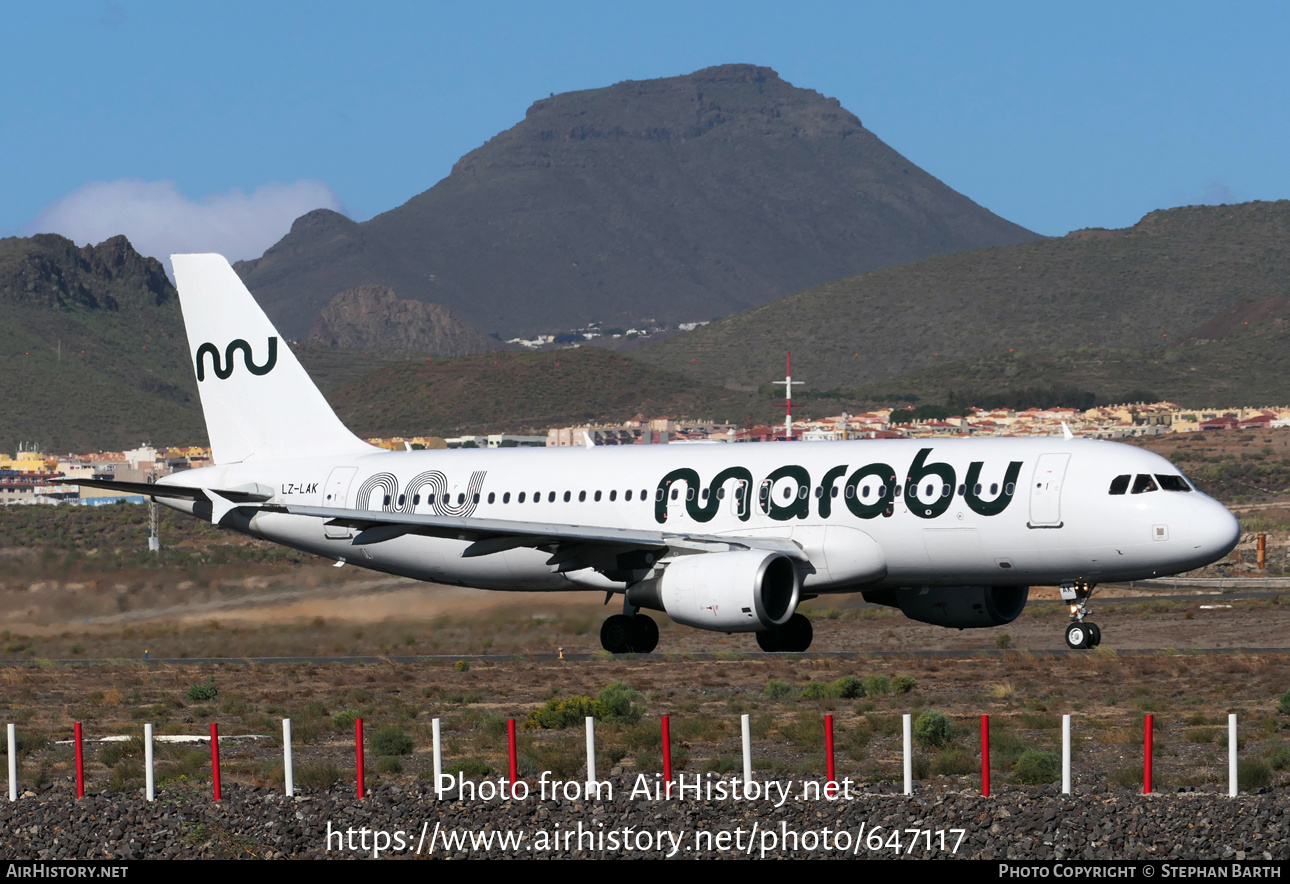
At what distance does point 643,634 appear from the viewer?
37.1m

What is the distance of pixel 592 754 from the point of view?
17.9 meters

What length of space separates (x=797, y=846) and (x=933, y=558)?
1763 cm

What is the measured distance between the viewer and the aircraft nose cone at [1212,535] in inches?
1235

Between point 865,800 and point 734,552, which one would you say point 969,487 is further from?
point 865,800

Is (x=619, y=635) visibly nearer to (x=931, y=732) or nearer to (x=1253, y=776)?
(x=931, y=732)

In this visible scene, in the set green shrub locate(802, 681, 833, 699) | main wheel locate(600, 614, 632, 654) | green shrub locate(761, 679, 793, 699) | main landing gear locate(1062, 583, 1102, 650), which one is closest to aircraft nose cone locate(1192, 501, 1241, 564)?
main landing gear locate(1062, 583, 1102, 650)

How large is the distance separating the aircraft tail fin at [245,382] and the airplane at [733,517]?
0.26 feet

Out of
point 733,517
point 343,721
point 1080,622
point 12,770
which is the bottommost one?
point 343,721

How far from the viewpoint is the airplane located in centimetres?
3228

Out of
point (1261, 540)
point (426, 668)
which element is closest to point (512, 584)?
point (426, 668)

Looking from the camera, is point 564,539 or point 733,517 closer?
point 564,539

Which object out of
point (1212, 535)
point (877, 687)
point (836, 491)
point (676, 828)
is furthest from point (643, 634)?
point (676, 828)

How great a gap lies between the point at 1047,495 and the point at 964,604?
3.95m

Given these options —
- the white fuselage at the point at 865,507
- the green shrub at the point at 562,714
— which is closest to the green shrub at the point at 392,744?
the green shrub at the point at 562,714
